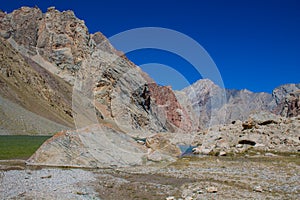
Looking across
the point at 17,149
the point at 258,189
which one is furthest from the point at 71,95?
the point at 258,189

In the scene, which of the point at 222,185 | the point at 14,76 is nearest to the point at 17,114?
the point at 14,76

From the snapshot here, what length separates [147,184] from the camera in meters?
21.4

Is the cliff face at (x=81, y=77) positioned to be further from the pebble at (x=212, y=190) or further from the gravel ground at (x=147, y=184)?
the pebble at (x=212, y=190)

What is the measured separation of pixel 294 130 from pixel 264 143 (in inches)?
334

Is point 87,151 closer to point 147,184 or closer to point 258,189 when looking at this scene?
point 147,184

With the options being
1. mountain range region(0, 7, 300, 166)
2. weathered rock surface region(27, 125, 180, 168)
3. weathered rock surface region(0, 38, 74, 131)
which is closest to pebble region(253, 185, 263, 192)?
weathered rock surface region(27, 125, 180, 168)

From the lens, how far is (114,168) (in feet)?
93.3

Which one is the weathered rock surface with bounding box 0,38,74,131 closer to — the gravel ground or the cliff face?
the cliff face

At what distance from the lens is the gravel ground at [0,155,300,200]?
17.7 meters

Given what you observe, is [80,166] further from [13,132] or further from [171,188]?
[13,132]

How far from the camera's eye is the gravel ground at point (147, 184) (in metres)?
17.7

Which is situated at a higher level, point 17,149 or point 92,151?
point 17,149

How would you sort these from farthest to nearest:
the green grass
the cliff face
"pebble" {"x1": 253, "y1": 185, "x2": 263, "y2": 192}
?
1. the cliff face
2. the green grass
3. "pebble" {"x1": 253, "y1": 185, "x2": 263, "y2": 192}

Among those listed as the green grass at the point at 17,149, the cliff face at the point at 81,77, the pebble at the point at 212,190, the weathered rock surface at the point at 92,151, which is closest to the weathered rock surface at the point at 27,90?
the cliff face at the point at 81,77
